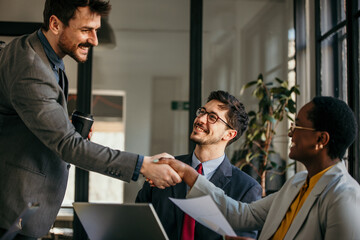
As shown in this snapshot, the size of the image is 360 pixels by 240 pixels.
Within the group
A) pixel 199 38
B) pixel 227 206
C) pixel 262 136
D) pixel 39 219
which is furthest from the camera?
pixel 199 38

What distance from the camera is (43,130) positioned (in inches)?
63.6

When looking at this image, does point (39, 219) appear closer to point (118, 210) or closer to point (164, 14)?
point (118, 210)

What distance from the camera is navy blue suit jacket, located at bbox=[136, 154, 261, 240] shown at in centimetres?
214

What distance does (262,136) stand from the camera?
408cm

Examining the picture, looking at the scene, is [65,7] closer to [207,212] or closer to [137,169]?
[137,169]

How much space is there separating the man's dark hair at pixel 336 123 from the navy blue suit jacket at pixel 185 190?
59cm

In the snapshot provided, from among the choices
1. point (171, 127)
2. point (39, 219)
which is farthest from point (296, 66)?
point (39, 219)

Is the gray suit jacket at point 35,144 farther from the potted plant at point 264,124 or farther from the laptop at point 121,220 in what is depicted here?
the potted plant at point 264,124

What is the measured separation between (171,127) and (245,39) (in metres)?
1.18

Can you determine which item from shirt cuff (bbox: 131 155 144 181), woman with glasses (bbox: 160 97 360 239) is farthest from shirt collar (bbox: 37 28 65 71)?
woman with glasses (bbox: 160 97 360 239)

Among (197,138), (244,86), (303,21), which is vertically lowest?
(197,138)

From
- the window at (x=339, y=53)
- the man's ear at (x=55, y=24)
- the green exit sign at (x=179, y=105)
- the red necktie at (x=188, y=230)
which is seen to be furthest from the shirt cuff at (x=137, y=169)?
the green exit sign at (x=179, y=105)

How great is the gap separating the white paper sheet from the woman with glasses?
0.28 m

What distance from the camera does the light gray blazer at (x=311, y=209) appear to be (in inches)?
56.8
